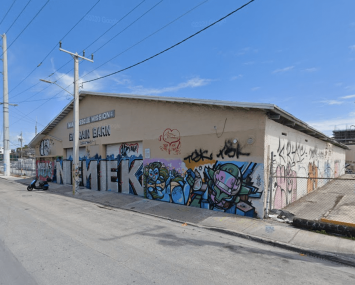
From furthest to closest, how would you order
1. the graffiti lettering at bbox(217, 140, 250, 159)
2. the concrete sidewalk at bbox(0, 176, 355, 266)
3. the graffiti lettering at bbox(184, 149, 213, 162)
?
the graffiti lettering at bbox(184, 149, 213, 162), the graffiti lettering at bbox(217, 140, 250, 159), the concrete sidewalk at bbox(0, 176, 355, 266)

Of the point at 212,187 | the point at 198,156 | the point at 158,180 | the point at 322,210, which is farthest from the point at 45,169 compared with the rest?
the point at 322,210

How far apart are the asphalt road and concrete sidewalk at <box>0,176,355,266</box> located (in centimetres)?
26

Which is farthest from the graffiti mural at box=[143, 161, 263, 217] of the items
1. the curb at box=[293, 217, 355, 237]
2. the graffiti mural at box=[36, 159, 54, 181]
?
the graffiti mural at box=[36, 159, 54, 181]

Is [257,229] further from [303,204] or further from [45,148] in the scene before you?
[45,148]

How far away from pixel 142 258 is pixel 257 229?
360 centimetres

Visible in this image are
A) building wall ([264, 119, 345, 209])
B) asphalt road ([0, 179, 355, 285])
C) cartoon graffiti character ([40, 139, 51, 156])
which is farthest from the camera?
cartoon graffiti character ([40, 139, 51, 156])

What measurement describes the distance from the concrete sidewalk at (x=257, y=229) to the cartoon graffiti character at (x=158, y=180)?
0.56 metres

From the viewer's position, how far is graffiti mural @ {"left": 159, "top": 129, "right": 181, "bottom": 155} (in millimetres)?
10266

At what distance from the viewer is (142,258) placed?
4.53 metres

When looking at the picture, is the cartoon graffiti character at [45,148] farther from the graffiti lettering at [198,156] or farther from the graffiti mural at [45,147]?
the graffiti lettering at [198,156]

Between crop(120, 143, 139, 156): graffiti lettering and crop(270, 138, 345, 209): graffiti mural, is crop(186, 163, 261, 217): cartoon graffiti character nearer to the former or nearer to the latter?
crop(270, 138, 345, 209): graffiti mural

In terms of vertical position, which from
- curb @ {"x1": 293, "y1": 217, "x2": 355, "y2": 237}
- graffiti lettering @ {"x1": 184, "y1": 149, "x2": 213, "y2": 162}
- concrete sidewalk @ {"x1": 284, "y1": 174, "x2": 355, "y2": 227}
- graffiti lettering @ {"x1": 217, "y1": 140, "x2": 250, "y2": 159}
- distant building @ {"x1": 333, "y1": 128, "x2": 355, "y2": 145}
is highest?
distant building @ {"x1": 333, "y1": 128, "x2": 355, "y2": 145}

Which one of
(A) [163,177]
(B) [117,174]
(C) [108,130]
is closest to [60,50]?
(C) [108,130]

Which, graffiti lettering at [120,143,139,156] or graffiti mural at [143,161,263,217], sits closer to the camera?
graffiti mural at [143,161,263,217]
